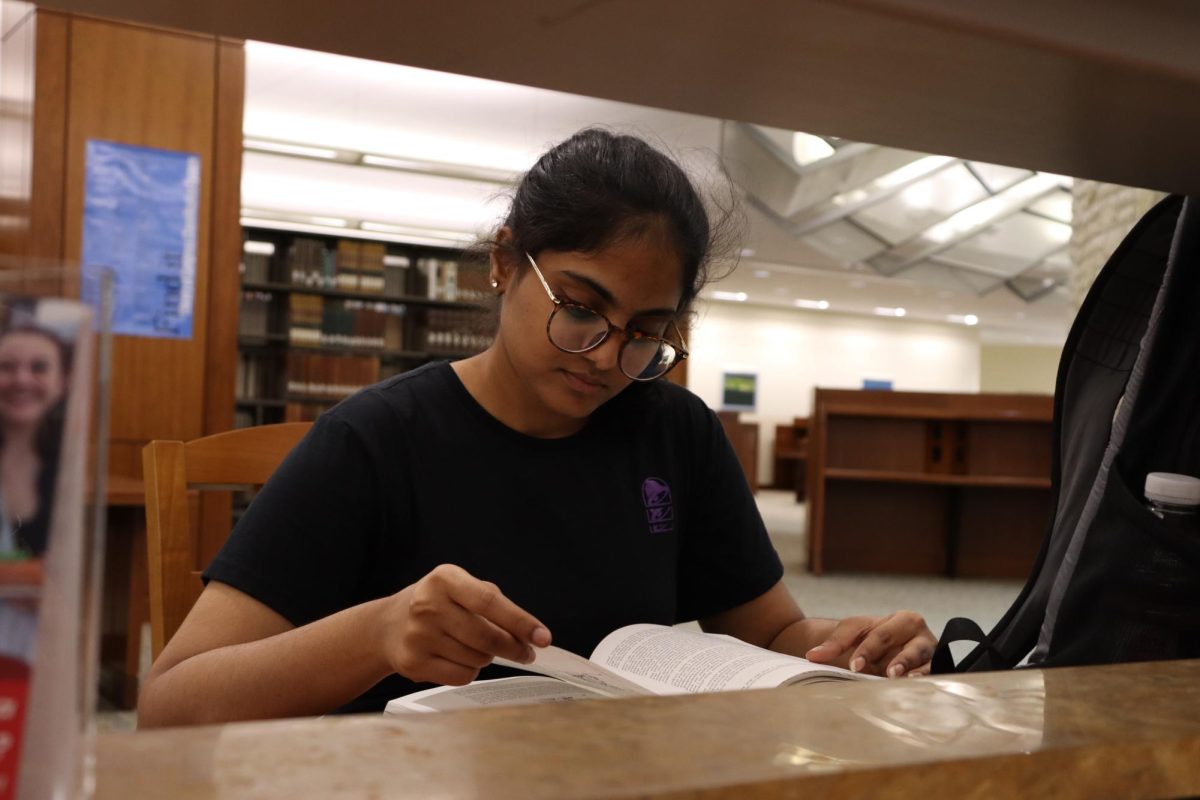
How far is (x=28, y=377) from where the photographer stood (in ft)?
1.07

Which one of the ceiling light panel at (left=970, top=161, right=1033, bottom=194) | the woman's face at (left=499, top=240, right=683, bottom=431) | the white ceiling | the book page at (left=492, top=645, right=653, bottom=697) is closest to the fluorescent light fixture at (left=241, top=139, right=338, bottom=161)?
the white ceiling

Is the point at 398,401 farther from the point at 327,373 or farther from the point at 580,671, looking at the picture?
the point at 327,373

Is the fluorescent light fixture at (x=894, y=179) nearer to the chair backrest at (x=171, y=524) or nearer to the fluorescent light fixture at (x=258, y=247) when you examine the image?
the fluorescent light fixture at (x=258, y=247)

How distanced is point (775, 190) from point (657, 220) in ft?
25.8

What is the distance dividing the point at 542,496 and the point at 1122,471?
63 cm

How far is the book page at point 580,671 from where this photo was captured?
837 millimetres

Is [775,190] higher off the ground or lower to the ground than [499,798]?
higher

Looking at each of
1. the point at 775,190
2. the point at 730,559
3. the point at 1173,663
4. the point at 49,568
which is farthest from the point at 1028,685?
the point at 775,190

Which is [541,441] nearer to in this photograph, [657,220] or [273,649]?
[657,220]

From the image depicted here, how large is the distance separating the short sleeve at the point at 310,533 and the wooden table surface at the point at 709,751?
2.18 feet

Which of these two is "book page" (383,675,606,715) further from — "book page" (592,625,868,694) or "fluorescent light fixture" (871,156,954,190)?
"fluorescent light fixture" (871,156,954,190)

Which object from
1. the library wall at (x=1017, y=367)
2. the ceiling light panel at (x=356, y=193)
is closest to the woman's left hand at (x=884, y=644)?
the ceiling light panel at (x=356, y=193)

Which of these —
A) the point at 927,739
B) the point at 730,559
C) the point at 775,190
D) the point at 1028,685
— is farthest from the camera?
the point at 775,190

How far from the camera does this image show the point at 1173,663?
679mm
